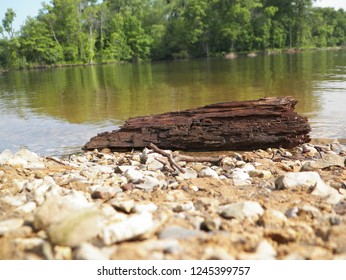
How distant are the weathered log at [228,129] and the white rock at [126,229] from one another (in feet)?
17.5

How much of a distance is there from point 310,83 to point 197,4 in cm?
6499

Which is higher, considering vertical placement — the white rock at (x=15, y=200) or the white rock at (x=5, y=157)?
the white rock at (x=15, y=200)

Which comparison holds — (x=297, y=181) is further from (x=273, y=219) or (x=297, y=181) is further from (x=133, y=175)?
(x=133, y=175)

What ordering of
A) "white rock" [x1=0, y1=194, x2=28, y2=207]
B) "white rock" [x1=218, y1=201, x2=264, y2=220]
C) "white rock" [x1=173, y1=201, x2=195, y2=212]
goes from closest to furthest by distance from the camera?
1. "white rock" [x1=218, y1=201, x2=264, y2=220]
2. "white rock" [x1=173, y1=201, x2=195, y2=212]
3. "white rock" [x1=0, y1=194, x2=28, y2=207]

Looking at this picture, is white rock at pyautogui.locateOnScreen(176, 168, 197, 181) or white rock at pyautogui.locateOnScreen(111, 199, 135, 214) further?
white rock at pyautogui.locateOnScreen(176, 168, 197, 181)

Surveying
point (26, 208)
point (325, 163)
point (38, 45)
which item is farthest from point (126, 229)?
point (38, 45)

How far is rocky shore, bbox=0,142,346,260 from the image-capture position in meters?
2.54

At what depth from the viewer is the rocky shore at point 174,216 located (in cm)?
254

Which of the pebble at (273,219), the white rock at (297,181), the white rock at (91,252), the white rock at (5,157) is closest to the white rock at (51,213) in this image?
the white rock at (91,252)

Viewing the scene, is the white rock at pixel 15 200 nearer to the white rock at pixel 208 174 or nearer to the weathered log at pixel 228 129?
the white rock at pixel 208 174

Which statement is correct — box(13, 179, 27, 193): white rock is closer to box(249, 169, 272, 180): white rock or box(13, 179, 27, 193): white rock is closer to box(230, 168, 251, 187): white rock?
box(230, 168, 251, 187): white rock

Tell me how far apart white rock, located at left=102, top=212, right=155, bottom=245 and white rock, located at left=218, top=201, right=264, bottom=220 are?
2.54 ft

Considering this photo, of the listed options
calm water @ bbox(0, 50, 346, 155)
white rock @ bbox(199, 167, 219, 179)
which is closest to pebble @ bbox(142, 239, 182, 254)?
white rock @ bbox(199, 167, 219, 179)

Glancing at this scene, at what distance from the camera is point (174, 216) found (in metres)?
3.17
